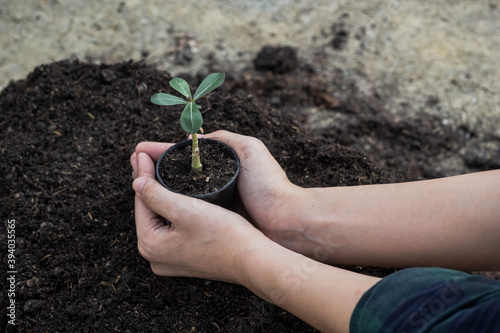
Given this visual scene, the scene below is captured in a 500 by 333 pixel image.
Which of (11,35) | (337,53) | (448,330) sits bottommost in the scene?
(11,35)

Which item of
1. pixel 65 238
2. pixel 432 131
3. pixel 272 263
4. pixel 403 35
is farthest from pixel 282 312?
pixel 403 35

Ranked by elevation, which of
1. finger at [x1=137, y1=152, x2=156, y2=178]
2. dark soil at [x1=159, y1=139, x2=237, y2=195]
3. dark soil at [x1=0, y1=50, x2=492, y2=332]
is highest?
dark soil at [x1=159, y1=139, x2=237, y2=195]

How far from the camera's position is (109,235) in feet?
5.14

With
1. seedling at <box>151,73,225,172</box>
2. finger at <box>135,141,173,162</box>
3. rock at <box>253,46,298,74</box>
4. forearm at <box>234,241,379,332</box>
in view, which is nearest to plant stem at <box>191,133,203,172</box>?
seedling at <box>151,73,225,172</box>

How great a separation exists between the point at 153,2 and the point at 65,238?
2401 mm

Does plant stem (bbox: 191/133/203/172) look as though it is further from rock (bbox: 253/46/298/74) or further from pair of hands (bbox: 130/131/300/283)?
rock (bbox: 253/46/298/74)

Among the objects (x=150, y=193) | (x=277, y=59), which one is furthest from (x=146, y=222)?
(x=277, y=59)

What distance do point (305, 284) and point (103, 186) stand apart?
977mm

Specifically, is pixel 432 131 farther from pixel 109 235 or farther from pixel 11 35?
pixel 11 35

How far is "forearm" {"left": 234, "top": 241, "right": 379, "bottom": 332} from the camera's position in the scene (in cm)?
100

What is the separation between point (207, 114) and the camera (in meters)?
1.89

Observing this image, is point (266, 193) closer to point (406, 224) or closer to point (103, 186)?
point (406, 224)

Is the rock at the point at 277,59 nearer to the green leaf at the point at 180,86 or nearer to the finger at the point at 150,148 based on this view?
the finger at the point at 150,148

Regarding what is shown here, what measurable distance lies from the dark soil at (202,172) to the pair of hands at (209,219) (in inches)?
2.3
